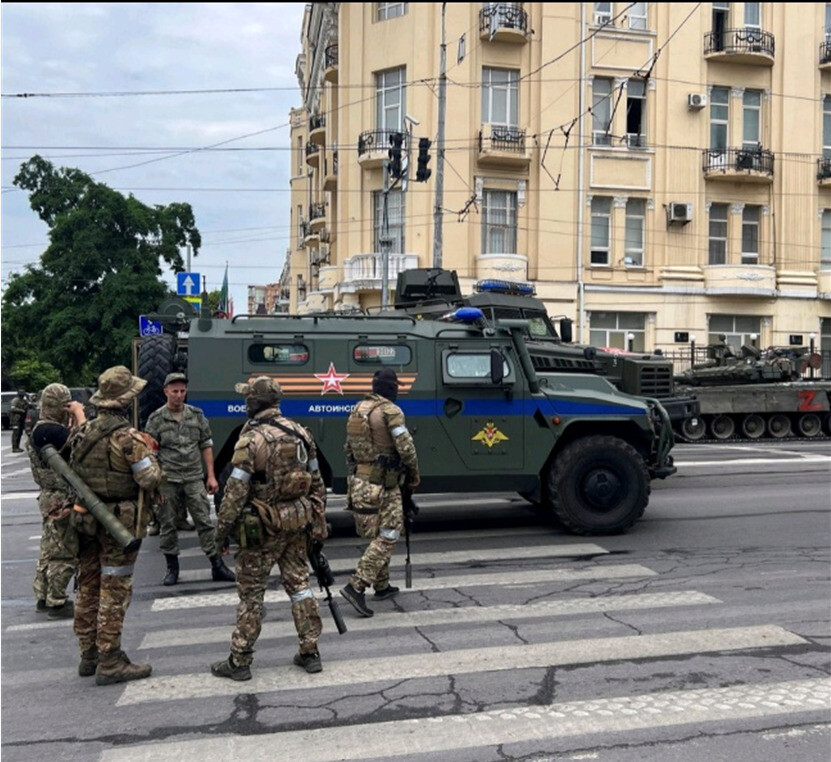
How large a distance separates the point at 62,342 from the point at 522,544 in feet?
86.8

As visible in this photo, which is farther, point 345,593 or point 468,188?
point 468,188

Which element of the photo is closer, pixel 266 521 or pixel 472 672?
pixel 266 521

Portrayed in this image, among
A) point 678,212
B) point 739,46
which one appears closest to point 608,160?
point 678,212

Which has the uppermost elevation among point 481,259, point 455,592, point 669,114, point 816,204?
point 669,114

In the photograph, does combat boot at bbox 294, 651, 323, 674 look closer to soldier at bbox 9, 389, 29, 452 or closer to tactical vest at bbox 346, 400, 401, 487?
tactical vest at bbox 346, 400, 401, 487

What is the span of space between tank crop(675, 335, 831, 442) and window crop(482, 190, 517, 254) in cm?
858

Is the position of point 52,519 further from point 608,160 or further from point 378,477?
point 608,160

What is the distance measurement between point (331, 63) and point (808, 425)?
20.2 meters

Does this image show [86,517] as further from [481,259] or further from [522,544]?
[481,259]

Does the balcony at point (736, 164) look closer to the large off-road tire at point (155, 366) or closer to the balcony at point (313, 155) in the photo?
the balcony at point (313, 155)

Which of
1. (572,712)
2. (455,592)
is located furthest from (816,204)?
(572,712)

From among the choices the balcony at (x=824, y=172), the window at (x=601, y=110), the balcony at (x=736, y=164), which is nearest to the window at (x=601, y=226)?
the window at (x=601, y=110)

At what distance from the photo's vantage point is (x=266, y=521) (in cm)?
554

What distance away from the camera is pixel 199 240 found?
3616cm
